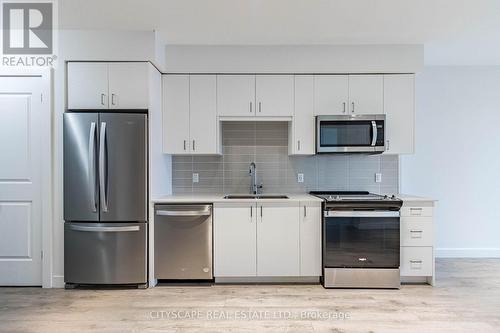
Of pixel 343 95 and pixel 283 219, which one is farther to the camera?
pixel 343 95

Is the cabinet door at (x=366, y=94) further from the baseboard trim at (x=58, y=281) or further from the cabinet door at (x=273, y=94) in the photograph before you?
the baseboard trim at (x=58, y=281)

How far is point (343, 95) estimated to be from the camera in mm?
3627

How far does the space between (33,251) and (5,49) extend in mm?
2033

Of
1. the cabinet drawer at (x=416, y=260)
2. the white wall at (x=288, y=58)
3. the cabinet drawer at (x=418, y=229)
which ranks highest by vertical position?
the white wall at (x=288, y=58)

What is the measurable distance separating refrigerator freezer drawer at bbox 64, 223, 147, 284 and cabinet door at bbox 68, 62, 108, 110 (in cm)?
119

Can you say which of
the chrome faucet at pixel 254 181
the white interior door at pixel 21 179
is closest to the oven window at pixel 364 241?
the chrome faucet at pixel 254 181

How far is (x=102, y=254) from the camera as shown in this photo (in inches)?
125

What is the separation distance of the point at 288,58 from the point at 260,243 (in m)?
2.02

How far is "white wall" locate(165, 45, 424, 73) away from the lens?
11.7ft

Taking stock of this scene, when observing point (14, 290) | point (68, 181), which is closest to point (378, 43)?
point (68, 181)

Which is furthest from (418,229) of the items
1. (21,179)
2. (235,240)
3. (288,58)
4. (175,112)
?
(21,179)

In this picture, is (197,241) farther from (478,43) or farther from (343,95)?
(478,43)

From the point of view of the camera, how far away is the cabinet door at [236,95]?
3.63 meters

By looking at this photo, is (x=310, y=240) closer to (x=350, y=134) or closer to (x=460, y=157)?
(x=350, y=134)
